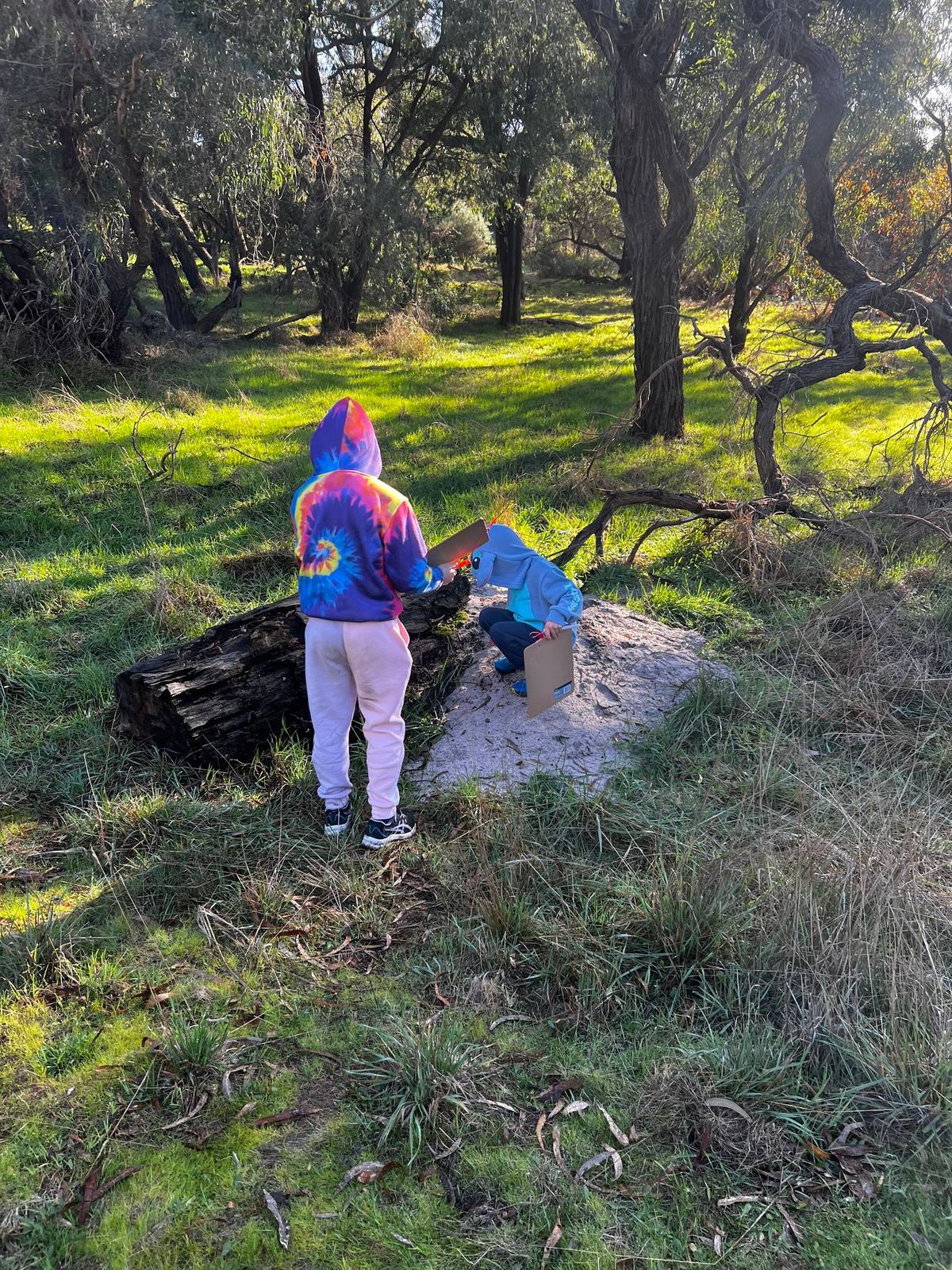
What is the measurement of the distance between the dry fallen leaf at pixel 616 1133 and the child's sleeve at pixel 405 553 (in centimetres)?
216

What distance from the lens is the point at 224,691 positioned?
4492mm

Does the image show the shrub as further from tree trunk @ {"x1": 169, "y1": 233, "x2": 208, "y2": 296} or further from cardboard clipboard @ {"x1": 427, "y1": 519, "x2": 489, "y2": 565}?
cardboard clipboard @ {"x1": 427, "y1": 519, "x2": 489, "y2": 565}

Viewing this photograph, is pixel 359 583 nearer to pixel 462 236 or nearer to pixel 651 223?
pixel 651 223

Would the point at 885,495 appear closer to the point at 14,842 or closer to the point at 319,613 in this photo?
the point at 319,613

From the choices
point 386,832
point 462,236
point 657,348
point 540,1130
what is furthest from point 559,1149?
point 462,236

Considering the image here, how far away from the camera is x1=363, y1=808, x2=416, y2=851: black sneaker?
13.0ft

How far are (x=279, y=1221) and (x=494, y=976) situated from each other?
1.10 metres

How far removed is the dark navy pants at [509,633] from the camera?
4895mm

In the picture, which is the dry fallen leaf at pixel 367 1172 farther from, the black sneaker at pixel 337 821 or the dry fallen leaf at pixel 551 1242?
the black sneaker at pixel 337 821

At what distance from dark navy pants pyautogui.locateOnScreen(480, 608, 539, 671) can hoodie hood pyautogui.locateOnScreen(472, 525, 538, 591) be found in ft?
0.75

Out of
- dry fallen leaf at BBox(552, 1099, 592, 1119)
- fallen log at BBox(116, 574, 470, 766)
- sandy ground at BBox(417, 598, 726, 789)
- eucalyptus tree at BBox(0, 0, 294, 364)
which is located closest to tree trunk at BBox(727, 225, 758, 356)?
eucalyptus tree at BBox(0, 0, 294, 364)

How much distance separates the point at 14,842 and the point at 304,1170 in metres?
2.40

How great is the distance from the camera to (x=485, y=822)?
12.7ft

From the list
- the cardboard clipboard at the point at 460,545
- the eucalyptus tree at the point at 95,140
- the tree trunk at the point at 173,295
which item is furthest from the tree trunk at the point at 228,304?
the cardboard clipboard at the point at 460,545
